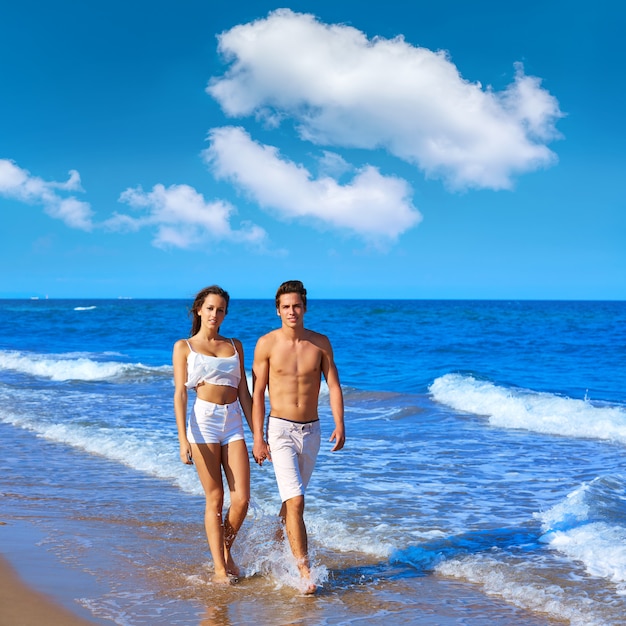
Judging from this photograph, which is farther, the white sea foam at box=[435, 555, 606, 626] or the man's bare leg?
the man's bare leg

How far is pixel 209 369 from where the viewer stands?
484cm

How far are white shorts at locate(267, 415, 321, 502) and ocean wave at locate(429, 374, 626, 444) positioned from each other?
7594 millimetres

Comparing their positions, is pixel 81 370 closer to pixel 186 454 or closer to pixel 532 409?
pixel 532 409

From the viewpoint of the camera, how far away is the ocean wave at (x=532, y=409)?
11648 millimetres

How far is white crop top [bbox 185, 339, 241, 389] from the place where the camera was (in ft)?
15.9

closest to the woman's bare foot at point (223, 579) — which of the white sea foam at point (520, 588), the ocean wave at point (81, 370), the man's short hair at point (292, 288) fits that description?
the white sea foam at point (520, 588)

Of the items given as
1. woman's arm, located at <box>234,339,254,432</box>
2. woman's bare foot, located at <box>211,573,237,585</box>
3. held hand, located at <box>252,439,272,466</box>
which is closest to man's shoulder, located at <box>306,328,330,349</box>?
woman's arm, located at <box>234,339,254,432</box>

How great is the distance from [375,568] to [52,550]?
2.49 metres

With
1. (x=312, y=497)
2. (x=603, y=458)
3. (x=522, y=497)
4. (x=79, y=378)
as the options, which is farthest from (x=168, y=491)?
(x=79, y=378)

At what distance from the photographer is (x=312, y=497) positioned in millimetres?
7301

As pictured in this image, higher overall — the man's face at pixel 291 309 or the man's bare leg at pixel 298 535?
the man's face at pixel 291 309

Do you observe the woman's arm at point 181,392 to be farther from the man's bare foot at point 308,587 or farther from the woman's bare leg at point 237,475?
the man's bare foot at point 308,587

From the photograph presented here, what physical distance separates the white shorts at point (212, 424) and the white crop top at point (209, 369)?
144mm

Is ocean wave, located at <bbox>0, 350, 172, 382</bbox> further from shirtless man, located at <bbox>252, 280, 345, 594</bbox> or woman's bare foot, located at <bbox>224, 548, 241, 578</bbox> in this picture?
shirtless man, located at <bbox>252, 280, 345, 594</bbox>
